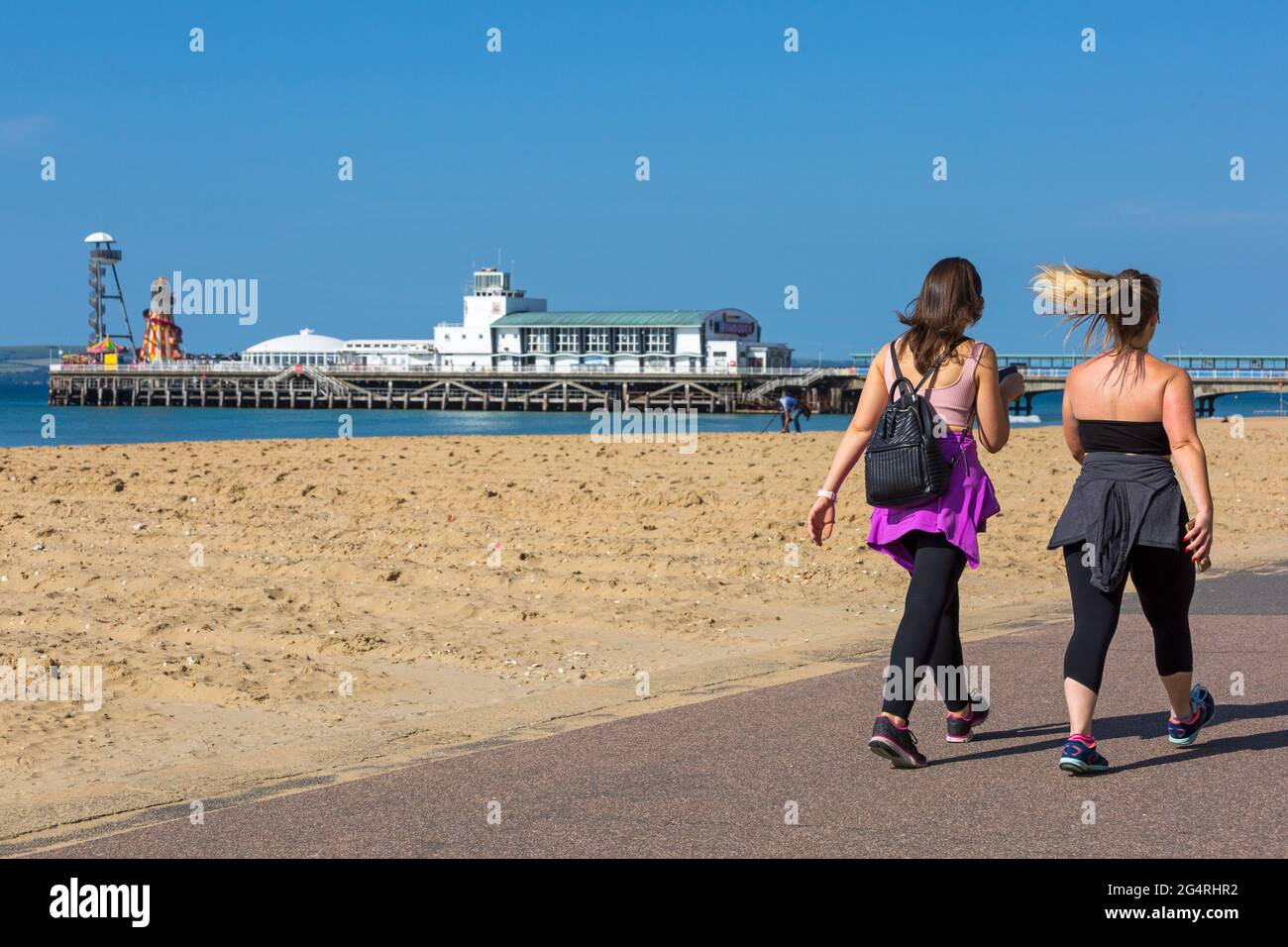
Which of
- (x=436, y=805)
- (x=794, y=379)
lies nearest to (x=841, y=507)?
(x=436, y=805)

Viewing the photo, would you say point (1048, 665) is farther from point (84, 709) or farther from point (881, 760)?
point (84, 709)

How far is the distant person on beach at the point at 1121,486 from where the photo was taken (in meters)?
5.29

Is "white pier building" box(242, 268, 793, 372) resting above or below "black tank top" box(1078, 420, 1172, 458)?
above

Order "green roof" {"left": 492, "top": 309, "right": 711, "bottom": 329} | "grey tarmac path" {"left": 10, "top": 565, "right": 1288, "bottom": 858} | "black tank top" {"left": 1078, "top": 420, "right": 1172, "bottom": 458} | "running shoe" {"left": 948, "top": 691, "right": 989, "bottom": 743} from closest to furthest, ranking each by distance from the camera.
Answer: "grey tarmac path" {"left": 10, "top": 565, "right": 1288, "bottom": 858}
"black tank top" {"left": 1078, "top": 420, "right": 1172, "bottom": 458}
"running shoe" {"left": 948, "top": 691, "right": 989, "bottom": 743}
"green roof" {"left": 492, "top": 309, "right": 711, "bottom": 329}

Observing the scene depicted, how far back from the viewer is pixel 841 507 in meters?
15.2

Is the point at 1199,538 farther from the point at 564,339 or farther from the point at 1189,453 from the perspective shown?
the point at 564,339

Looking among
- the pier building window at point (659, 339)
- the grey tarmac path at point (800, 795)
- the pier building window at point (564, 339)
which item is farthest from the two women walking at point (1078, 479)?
the pier building window at point (564, 339)

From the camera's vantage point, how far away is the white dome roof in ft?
474

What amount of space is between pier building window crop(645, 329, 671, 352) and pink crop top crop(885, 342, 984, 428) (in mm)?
101082

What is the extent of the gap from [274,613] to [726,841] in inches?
214

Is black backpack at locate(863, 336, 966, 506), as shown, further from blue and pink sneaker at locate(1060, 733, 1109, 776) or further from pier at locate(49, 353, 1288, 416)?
pier at locate(49, 353, 1288, 416)

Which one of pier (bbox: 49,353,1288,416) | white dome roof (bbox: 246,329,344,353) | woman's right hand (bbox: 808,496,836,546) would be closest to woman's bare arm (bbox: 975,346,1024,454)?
woman's right hand (bbox: 808,496,836,546)

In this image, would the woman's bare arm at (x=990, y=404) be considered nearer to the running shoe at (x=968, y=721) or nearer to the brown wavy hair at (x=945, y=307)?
the brown wavy hair at (x=945, y=307)

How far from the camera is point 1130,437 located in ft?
17.6
